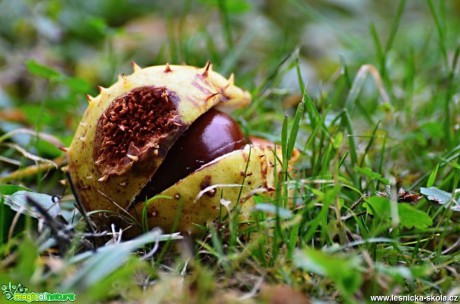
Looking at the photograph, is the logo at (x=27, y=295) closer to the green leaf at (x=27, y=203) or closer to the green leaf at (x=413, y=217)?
the green leaf at (x=27, y=203)

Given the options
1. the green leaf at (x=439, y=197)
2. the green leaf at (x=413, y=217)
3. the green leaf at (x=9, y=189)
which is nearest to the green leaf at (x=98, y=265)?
the green leaf at (x=9, y=189)

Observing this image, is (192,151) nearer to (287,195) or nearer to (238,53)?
(287,195)

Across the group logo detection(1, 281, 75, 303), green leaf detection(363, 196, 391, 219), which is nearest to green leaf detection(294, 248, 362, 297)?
green leaf detection(363, 196, 391, 219)

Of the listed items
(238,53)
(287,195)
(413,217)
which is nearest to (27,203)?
(287,195)

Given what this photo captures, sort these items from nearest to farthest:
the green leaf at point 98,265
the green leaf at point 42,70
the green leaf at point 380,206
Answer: the green leaf at point 98,265
the green leaf at point 380,206
the green leaf at point 42,70

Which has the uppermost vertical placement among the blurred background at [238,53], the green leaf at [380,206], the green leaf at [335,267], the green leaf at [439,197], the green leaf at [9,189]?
the green leaf at [335,267]

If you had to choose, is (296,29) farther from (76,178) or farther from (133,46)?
(76,178)

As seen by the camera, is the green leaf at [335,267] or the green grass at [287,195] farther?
the green grass at [287,195]
